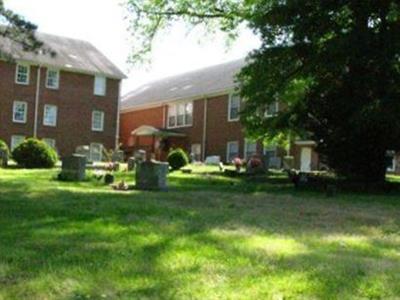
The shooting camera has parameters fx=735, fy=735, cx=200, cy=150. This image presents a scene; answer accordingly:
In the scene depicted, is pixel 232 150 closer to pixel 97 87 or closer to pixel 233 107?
pixel 233 107

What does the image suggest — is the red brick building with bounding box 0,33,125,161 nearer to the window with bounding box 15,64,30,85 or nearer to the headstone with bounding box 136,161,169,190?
the window with bounding box 15,64,30,85

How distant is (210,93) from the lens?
2116 inches

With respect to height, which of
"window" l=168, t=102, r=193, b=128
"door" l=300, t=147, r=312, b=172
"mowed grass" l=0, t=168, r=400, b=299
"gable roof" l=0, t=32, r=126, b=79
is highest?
"gable roof" l=0, t=32, r=126, b=79

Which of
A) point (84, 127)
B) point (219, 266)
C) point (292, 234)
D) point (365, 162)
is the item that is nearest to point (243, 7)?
point (365, 162)

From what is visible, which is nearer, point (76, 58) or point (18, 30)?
point (18, 30)

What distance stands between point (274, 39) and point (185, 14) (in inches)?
331

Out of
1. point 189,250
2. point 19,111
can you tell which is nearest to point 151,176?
point 189,250

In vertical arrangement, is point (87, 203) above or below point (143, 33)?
below

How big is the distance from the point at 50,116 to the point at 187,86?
487 inches

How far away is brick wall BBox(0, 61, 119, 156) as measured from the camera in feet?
167

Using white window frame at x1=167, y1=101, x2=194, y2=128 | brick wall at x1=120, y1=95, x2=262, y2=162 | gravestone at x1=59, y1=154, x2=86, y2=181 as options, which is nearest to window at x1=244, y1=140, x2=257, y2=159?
brick wall at x1=120, y1=95, x2=262, y2=162

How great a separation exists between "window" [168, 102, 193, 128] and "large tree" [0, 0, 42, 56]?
1582 inches

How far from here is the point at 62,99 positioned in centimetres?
5328

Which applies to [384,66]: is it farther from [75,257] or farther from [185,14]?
[75,257]
